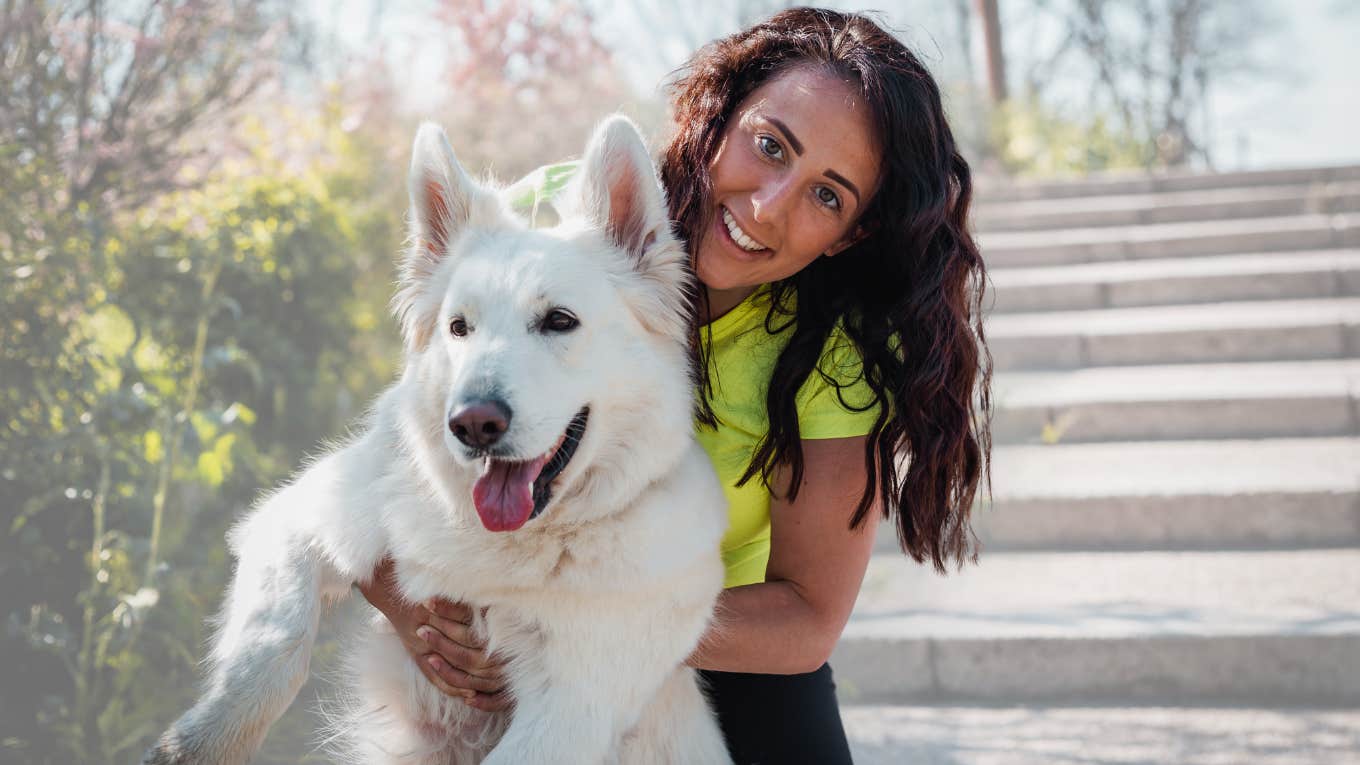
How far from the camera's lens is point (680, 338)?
2.46 meters

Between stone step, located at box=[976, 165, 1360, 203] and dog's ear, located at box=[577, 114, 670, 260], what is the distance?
8.04 metres

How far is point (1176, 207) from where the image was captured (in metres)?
8.99

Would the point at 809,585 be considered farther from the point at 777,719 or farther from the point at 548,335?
the point at 548,335

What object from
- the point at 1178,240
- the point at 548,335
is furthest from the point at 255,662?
the point at 1178,240

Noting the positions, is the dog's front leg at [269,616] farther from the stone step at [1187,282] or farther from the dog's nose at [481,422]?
the stone step at [1187,282]

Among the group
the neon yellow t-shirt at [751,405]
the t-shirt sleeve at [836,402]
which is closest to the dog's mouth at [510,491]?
the neon yellow t-shirt at [751,405]

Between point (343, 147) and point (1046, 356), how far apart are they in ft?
14.7

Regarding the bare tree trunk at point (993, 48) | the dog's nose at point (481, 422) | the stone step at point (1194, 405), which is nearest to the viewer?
the dog's nose at point (481, 422)

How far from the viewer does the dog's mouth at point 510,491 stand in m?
2.04

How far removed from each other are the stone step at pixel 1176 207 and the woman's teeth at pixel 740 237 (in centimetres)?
615

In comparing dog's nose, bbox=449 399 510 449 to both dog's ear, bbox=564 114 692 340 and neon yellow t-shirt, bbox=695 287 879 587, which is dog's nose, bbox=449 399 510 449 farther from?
neon yellow t-shirt, bbox=695 287 879 587

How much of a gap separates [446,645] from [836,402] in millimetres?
1073

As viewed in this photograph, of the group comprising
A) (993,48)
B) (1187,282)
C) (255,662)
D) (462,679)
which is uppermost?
(993,48)

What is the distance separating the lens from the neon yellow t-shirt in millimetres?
2627
